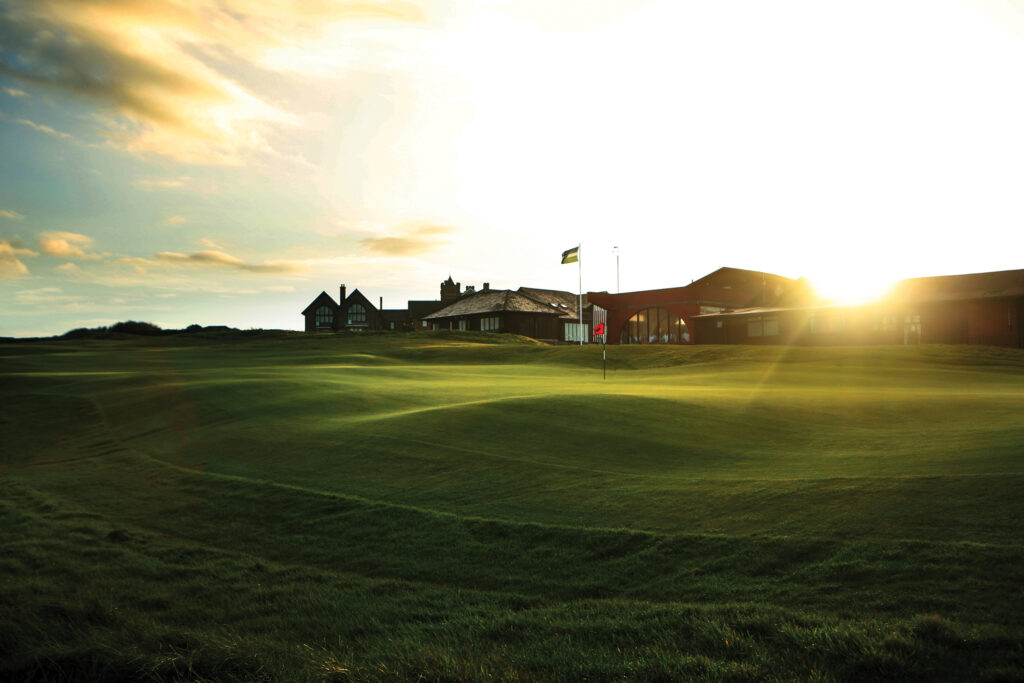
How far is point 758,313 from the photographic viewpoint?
2223 inches

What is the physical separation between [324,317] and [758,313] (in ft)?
246

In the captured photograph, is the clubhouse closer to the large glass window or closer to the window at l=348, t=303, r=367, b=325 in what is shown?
the large glass window

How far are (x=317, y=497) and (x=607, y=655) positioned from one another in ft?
20.2

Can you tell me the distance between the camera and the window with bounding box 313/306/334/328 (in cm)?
11038

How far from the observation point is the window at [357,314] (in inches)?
4291

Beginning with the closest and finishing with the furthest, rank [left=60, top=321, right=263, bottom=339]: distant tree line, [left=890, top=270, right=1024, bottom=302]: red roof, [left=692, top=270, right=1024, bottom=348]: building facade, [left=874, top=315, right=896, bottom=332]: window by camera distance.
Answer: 1. [left=692, top=270, right=1024, bottom=348]: building facade
2. [left=890, top=270, right=1024, bottom=302]: red roof
3. [left=874, top=315, right=896, bottom=332]: window
4. [left=60, top=321, right=263, bottom=339]: distant tree line

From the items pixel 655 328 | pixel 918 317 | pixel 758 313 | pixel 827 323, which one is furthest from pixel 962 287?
pixel 655 328

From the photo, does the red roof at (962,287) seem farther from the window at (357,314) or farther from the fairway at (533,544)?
the window at (357,314)

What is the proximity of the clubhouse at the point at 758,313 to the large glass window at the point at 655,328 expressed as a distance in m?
0.10

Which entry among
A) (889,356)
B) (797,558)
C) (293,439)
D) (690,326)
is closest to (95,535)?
(293,439)

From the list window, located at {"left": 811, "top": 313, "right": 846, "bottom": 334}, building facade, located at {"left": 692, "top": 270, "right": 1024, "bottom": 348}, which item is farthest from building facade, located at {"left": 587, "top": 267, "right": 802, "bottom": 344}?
window, located at {"left": 811, "top": 313, "right": 846, "bottom": 334}

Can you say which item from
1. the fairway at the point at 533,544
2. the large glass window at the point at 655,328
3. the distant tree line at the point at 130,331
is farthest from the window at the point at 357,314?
the fairway at the point at 533,544

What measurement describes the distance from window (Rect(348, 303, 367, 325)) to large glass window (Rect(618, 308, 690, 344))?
52.2 metres

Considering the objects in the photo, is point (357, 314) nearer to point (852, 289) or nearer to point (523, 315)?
point (523, 315)
